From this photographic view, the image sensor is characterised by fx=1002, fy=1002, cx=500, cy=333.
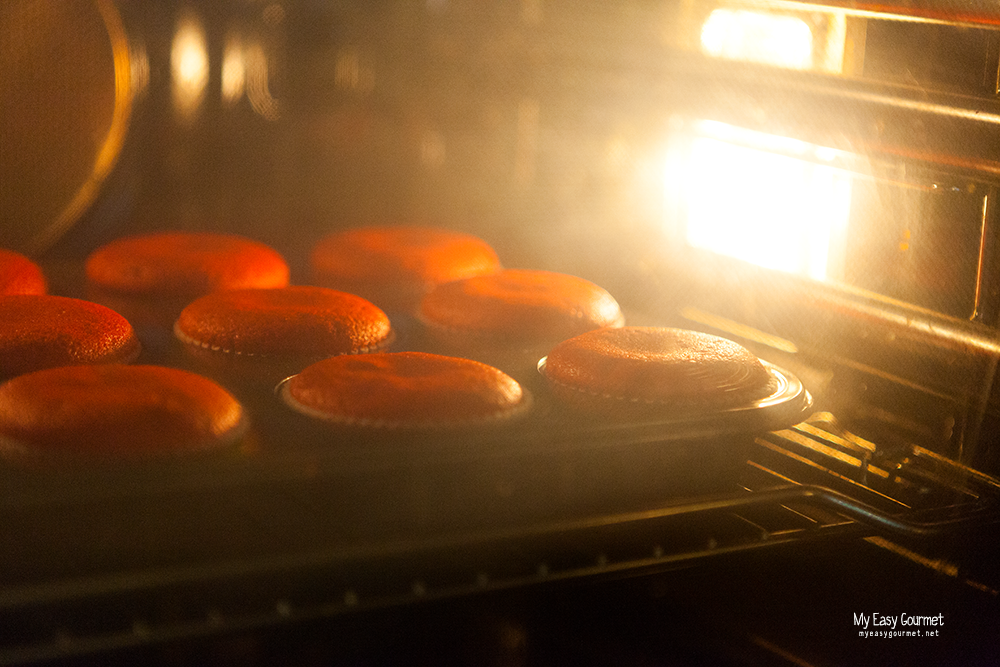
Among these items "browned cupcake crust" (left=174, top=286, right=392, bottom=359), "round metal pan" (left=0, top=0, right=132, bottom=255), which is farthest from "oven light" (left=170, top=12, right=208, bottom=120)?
"browned cupcake crust" (left=174, top=286, right=392, bottom=359)

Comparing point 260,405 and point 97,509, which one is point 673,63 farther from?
point 97,509

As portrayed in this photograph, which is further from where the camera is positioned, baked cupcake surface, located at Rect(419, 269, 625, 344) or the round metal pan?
the round metal pan

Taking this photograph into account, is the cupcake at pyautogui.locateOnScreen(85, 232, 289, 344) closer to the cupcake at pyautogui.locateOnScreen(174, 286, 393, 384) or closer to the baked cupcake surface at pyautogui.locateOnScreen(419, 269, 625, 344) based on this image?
the cupcake at pyautogui.locateOnScreen(174, 286, 393, 384)

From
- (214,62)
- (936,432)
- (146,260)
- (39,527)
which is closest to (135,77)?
(214,62)

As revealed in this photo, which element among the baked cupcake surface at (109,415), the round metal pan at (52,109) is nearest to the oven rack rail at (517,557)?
the baked cupcake surface at (109,415)

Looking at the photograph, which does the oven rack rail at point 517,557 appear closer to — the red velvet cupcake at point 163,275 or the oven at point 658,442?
the oven at point 658,442

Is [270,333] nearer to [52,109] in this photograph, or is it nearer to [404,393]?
[404,393]

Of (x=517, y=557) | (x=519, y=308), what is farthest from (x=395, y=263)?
(x=517, y=557)
